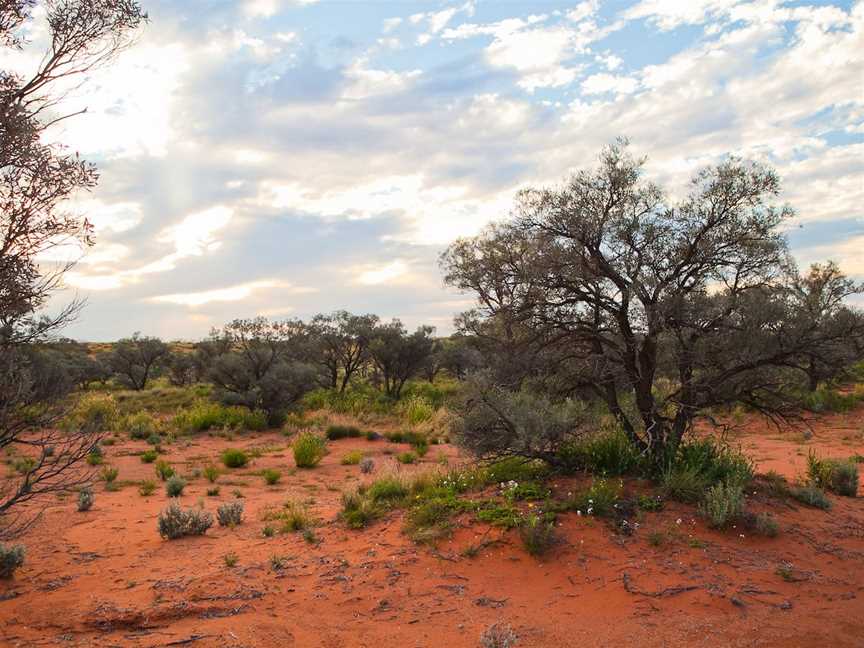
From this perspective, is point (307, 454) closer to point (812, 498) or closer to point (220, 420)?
point (220, 420)

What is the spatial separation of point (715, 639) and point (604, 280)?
17.8ft

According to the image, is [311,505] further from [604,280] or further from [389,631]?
[604,280]

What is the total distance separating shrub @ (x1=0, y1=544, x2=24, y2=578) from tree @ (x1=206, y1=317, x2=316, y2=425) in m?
17.2

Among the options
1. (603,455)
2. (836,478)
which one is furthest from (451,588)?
(836,478)

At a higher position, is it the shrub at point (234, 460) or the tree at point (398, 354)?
the tree at point (398, 354)

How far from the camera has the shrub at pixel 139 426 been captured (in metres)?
22.9

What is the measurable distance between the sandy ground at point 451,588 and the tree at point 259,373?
1576 cm

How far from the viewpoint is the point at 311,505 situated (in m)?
12.1

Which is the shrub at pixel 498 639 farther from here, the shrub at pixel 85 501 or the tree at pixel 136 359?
the tree at pixel 136 359

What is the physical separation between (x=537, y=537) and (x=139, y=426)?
2007 cm

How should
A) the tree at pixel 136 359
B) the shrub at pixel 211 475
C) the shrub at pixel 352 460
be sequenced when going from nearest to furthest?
the shrub at pixel 211 475 → the shrub at pixel 352 460 → the tree at pixel 136 359

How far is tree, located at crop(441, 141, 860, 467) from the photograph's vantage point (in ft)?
30.0

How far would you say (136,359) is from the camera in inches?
1638

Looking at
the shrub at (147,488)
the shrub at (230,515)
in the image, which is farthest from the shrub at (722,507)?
the shrub at (147,488)
